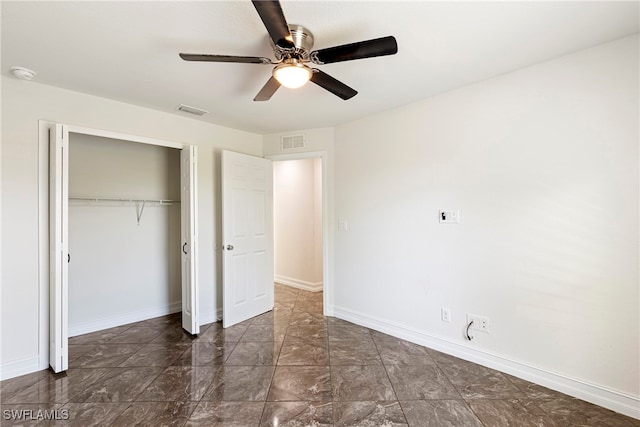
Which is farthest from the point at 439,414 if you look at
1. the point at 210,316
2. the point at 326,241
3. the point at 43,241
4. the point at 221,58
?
the point at 43,241

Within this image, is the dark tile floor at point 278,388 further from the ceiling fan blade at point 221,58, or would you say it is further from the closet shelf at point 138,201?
the ceiling fan blade at point 221,58

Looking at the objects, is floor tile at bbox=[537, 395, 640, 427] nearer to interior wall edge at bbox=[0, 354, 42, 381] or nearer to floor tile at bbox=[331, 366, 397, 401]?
floor tile at bbox=[331, 366, 397, 401]

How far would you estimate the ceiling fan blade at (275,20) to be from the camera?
1.20 m

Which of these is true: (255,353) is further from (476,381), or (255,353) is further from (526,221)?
(526,221)

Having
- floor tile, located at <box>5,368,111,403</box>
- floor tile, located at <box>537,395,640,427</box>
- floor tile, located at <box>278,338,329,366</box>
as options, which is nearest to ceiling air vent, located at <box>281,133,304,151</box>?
floor tile, located at <box>278,338,329,366</box>

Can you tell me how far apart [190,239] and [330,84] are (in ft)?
7.30

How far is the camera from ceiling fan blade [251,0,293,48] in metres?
1.20

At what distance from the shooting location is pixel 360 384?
87.6 inches

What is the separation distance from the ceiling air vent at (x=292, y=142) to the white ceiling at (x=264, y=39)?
1.11 m

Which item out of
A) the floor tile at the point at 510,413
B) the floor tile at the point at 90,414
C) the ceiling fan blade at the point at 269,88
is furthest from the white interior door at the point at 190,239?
the floor tile at the point at 510,413

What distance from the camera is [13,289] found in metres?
2.35

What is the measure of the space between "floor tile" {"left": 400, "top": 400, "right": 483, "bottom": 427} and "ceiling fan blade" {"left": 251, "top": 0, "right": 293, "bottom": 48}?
2.32m

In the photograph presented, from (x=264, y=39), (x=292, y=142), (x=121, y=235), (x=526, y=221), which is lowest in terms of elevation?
(x=121, y=235)

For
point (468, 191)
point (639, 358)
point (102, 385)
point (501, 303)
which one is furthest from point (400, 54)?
point (102, 385)
